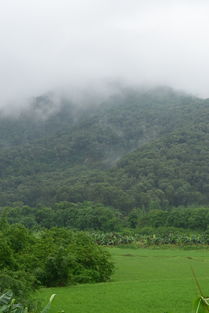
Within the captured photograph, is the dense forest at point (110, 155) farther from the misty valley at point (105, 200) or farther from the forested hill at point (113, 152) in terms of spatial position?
the misty valley at point (105, 200)

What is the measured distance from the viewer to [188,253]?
125ft

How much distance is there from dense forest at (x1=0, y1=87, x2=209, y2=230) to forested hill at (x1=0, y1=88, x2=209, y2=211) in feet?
0.71

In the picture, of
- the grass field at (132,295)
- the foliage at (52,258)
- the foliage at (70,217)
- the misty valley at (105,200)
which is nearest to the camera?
the grass field at (132,295)

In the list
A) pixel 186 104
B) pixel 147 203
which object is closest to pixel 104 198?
pixel 147 203

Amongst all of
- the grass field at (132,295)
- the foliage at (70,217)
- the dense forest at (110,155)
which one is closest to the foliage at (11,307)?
the grass field at (132,295)

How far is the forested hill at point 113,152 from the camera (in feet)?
274

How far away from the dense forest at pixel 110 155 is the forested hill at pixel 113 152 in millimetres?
216

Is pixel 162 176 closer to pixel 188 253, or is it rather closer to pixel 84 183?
pixel 84 183

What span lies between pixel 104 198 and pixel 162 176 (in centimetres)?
1490

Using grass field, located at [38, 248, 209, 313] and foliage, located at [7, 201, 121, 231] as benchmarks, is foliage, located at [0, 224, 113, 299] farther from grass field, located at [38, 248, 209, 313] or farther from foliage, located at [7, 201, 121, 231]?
foliage, located at [7, 201, 121, 231]

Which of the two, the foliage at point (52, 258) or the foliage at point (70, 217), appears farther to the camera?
the foliage at point (70, 217)

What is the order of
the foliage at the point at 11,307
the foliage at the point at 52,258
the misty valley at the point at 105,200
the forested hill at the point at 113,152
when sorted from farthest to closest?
the forested hill at the point at 113,152 → the misty valley at the point at 105,200 → the foliage at the point at 52,258 → the foliage at the point at 11,307

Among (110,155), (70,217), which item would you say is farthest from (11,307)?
(110,155)

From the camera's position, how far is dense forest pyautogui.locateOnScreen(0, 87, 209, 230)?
80938 millimetres
